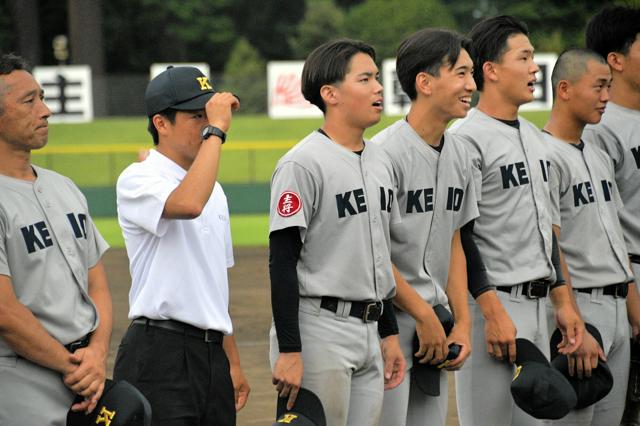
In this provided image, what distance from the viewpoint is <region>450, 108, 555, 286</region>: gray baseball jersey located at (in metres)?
5.71

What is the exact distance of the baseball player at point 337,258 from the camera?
479 centimetres

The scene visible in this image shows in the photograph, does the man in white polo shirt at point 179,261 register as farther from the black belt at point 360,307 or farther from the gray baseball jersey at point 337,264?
the black belt at point 360,307

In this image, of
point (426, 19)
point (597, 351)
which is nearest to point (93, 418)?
point (597, 351)

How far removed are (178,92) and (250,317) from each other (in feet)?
24.1

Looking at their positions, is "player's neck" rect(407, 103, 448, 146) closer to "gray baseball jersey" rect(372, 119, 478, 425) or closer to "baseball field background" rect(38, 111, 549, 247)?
"gray baseball jersey" rect(372, 119, 478, 425)

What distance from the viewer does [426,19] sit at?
40.5 meters

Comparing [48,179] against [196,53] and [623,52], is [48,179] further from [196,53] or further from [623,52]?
[196,53]

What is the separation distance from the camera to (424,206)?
5.34 metres

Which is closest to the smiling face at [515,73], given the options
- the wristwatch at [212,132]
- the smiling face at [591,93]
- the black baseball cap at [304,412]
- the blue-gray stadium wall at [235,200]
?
the smiling face at [591,93]

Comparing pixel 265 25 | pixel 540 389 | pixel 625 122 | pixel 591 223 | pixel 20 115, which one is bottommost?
pixel 265 25

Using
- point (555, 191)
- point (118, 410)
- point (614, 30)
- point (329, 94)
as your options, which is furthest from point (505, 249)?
point (118, 410)

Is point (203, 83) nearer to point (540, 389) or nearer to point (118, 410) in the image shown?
point (118, 410)

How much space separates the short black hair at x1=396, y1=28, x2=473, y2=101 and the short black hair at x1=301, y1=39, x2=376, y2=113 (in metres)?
0.41

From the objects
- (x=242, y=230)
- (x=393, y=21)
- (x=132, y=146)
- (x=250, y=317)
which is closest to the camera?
(x=250, y=317)
